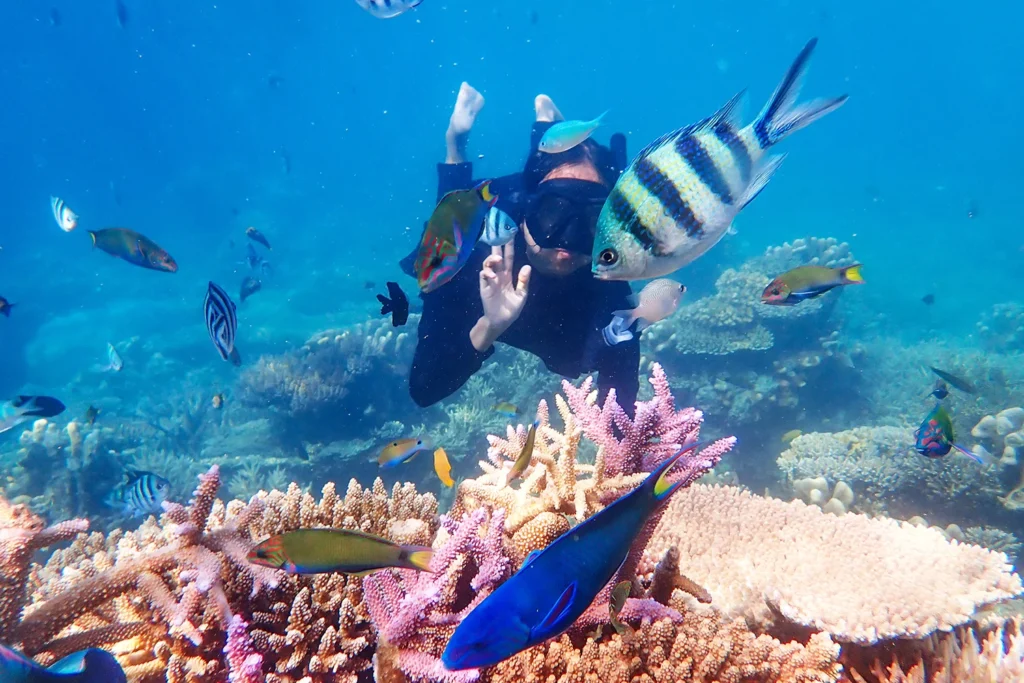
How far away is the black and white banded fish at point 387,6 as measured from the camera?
441 centimetres

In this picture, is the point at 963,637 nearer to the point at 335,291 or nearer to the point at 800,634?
the point at 800,634

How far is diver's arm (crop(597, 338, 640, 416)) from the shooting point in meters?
4.37

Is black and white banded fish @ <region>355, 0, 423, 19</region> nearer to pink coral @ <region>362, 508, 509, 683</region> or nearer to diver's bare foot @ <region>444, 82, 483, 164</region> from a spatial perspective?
diver's bare foot @ <region>444, 82, 483, 164</region>

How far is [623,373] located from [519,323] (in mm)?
1059

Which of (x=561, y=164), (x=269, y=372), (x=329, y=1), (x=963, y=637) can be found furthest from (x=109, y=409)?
(x=329, y=1)

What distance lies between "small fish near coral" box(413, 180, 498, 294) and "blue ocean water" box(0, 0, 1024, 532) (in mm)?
1089

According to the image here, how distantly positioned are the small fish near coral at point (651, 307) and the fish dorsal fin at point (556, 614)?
267 cm

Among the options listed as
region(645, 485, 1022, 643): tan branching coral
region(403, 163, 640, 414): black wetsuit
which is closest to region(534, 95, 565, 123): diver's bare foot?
region(403, 163, 640, 414): black wetsuit

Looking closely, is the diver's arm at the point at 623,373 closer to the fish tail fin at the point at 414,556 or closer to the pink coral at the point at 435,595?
the pink coral at the point at 435,595

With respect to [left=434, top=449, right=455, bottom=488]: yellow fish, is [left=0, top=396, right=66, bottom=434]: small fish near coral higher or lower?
higher

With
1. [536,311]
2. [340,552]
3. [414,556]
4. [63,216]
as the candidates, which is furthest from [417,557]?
[63,216]

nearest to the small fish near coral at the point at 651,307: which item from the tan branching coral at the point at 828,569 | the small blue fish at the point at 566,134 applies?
the tan branching coral at the point at 828,569

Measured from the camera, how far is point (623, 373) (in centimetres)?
448

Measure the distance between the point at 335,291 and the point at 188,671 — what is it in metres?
23.7
